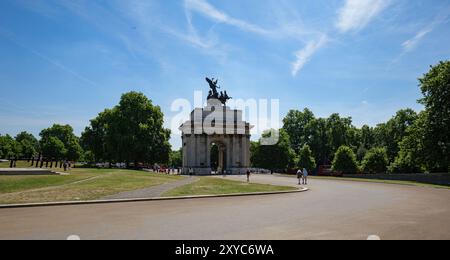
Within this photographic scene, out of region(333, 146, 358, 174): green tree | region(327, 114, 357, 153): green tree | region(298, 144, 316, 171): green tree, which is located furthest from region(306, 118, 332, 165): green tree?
region(333, 146, 358, 174): green tree

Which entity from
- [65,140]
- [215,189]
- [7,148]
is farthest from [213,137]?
[7,148]

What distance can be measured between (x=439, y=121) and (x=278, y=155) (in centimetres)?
5613

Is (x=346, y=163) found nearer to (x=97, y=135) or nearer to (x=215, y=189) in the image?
(x=215, y=189)

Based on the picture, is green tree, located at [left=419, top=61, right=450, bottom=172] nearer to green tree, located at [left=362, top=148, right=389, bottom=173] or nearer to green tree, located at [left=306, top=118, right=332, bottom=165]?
green tree, located at [left=362, top=148, right=389, bottom=173]

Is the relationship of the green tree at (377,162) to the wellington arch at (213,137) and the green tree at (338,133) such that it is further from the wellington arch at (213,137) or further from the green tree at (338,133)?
the green tree at (338,133)

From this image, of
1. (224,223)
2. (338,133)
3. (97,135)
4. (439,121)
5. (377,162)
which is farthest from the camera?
(338,133)

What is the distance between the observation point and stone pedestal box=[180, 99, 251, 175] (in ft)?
227

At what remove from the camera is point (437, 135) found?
3878 cm

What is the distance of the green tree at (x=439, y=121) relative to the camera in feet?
126

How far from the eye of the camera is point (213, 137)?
7162 centimetres

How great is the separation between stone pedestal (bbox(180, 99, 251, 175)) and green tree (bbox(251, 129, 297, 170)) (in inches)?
872

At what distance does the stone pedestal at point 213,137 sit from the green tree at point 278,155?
22.1m

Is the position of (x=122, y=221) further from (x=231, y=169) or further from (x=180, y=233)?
(x=231, y=169)
